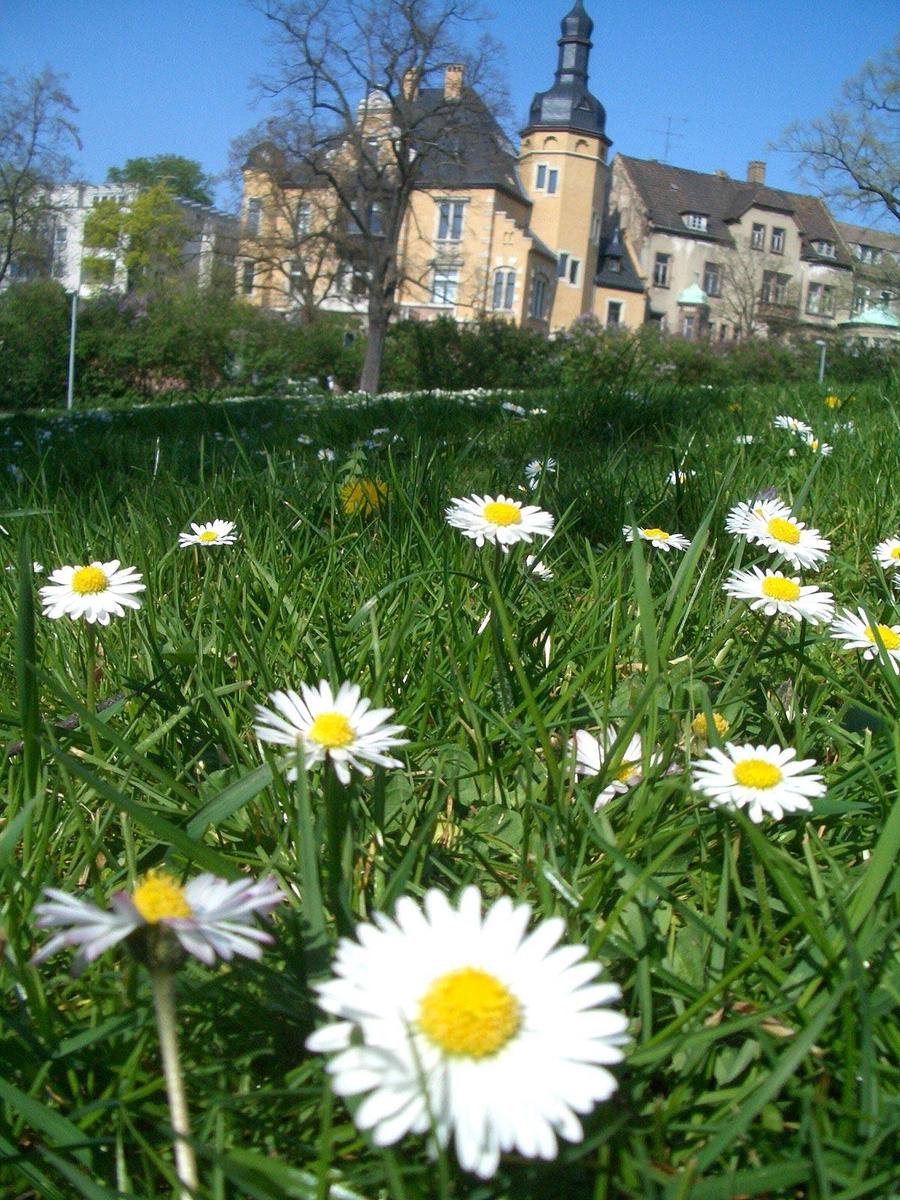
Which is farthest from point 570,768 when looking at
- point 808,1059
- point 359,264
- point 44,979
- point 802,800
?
point 359,264

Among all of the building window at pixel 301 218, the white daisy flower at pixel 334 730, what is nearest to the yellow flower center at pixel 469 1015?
the white daisy flower at pixel 334 730

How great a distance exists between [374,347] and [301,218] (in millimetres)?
10030

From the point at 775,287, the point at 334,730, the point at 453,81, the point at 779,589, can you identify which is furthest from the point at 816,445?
the point at 775,287

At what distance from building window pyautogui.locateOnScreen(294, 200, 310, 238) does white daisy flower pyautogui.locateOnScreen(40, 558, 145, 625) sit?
113ft

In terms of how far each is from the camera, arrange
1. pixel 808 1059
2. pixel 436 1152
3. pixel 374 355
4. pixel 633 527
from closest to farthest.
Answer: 1. pixel 436 1152
2. pixel 808 1059
3. pixel 633 527
4. pixel 374 355

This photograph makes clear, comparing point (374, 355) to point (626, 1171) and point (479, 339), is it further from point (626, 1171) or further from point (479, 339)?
point (626, 1171)

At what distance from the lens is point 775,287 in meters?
61.2

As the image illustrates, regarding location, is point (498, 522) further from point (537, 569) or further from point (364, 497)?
point (364, 497)

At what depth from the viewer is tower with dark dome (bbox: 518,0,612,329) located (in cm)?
5334

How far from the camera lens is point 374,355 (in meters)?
27.5

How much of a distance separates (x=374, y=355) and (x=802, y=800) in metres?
27.6

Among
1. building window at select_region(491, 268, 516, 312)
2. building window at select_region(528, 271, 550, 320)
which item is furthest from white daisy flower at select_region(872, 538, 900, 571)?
building window at select_region(528, 271, 550, 320)

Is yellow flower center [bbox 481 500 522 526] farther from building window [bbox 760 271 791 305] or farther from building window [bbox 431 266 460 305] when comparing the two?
building window [bbox 760 271 791 305]

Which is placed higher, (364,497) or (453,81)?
(453,81)
